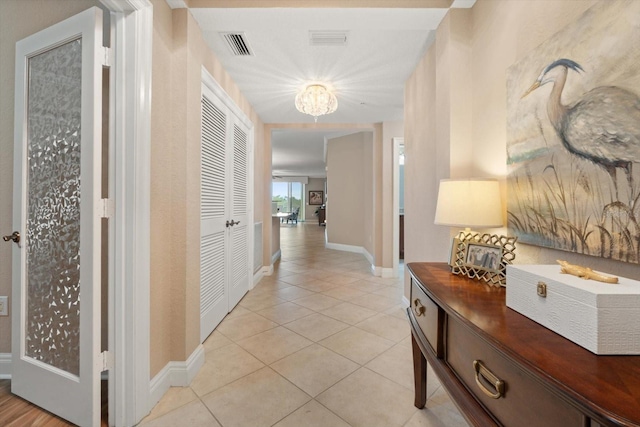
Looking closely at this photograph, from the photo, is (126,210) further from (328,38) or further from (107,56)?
(328,38)

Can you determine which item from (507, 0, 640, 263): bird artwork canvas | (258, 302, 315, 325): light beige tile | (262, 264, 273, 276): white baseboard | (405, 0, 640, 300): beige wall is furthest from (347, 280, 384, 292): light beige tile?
(507, 0, 640, 263): bird artwork canvas

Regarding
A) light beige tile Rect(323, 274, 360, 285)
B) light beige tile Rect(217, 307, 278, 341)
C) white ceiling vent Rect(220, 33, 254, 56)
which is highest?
white ceiling vent Rect(220, 33, 254, 56)

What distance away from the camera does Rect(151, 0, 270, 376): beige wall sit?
1.54 metres

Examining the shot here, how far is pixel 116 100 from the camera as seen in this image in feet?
4.43

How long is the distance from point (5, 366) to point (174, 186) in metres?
1.61

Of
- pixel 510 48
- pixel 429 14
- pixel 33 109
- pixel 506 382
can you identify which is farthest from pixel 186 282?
pixel 429 14

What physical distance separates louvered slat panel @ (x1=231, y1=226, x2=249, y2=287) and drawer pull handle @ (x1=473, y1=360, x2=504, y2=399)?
2496mm

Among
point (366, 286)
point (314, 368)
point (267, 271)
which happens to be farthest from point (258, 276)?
point (314, 368)

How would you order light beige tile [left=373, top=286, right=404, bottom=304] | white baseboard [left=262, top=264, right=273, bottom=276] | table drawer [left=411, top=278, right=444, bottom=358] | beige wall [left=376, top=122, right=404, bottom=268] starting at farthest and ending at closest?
white baseboard [left=262, top=264, right=273, bottom=276] < beige wall [left=376, top=122, right=404, bottom=268] < light beige tile [left=373, top=286, right=404, bottom=304] < table drawer [left=411, top=278, right=444, bottom=358]

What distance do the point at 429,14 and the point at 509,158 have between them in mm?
1185

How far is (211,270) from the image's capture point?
234 centimetres

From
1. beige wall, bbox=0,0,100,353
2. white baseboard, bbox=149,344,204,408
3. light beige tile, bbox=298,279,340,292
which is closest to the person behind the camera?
white baseboard, bbox=149,344,204,408

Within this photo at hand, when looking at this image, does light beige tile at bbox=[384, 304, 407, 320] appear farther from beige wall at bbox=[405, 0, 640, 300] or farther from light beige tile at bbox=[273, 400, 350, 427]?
light beige tile at bbox=[273, 400, 350, 427]

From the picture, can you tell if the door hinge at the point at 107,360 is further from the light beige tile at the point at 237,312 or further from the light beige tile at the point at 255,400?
the light beige tile at the point at 237,312
